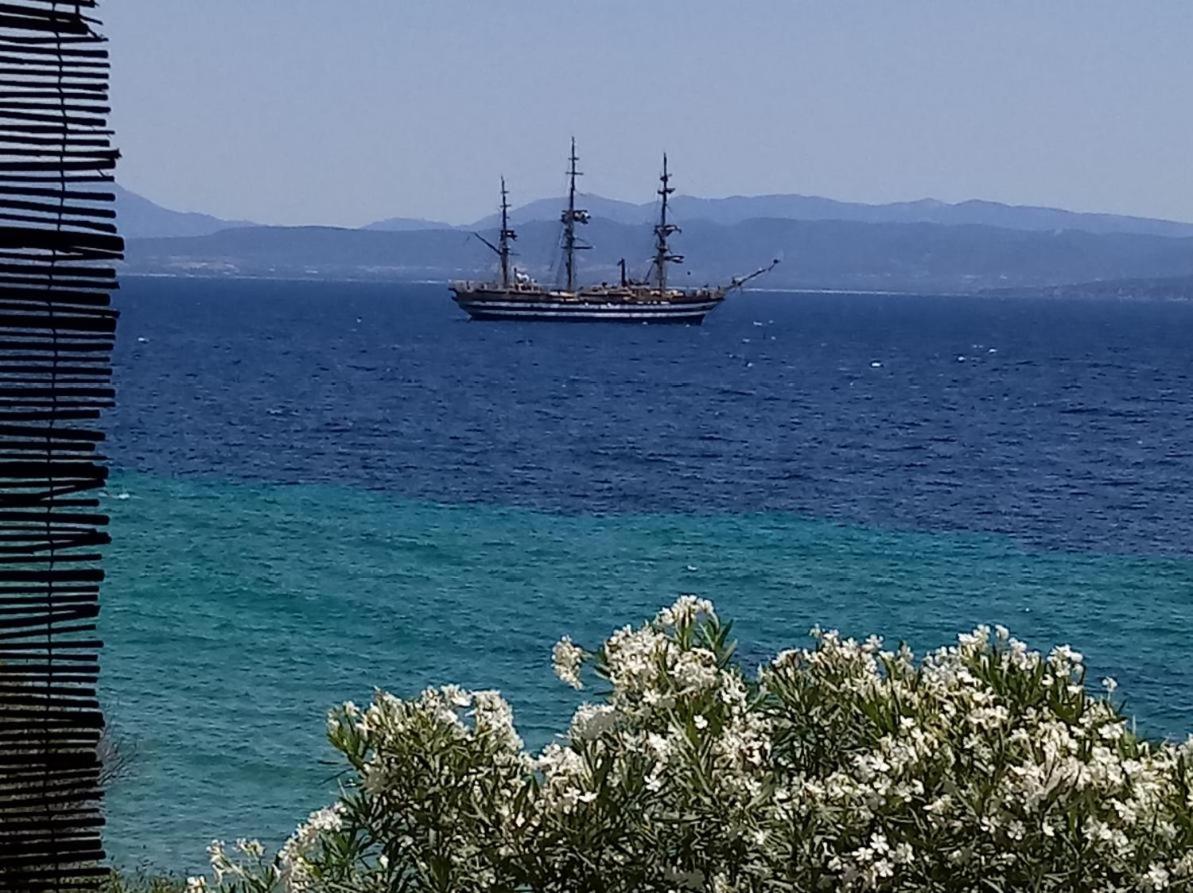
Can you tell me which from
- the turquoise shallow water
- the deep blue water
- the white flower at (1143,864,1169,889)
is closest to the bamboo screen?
the white flower at (1143,864,1169,889)

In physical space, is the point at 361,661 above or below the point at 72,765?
below

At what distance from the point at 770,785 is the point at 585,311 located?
117m

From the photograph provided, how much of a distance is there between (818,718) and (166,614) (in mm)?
22966

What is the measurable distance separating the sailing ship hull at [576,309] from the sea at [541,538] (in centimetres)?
4042

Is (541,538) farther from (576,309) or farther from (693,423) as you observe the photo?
(576,309)

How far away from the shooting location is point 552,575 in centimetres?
2903

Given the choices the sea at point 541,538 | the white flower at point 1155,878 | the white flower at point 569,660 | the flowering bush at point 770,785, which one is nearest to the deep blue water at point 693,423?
the sea at point 541,538

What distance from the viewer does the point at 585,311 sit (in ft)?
393

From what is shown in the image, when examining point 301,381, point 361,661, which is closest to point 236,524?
point 361,661

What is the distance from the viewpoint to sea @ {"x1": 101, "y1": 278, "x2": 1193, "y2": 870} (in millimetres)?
20641

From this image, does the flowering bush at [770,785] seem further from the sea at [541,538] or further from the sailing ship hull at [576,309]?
the sailing ship hull at [576,309]

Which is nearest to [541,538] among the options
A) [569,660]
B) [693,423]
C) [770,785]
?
[693,423]

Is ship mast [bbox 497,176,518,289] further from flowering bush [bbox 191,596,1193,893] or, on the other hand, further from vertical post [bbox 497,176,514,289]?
flowering bush [bbox 191,596,1193,893]

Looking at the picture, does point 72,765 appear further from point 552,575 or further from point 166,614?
point 552,575
